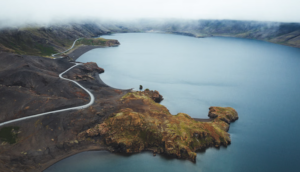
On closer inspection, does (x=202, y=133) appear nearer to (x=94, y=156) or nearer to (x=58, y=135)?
(x=94, y=156)

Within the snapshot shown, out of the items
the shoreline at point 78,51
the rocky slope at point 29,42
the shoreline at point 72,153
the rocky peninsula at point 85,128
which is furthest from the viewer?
the shoreline at point 78,51

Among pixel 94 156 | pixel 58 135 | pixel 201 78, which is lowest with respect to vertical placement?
pixel 94 156

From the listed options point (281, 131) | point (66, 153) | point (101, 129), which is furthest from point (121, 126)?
point (281, 131)

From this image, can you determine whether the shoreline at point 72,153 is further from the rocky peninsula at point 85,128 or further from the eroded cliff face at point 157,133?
the eroded cliff face at point 157,133

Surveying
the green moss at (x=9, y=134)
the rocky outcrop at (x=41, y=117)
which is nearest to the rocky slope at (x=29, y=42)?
the rocky outcrop at (x=41, y=117)

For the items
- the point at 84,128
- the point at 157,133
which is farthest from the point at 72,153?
the point at 157,133

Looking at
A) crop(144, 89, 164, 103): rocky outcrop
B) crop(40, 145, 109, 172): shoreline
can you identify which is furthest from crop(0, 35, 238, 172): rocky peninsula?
crop(144, 89, 164, 103): rocky outcrop

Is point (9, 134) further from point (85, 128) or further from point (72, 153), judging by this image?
point (85, 128)
